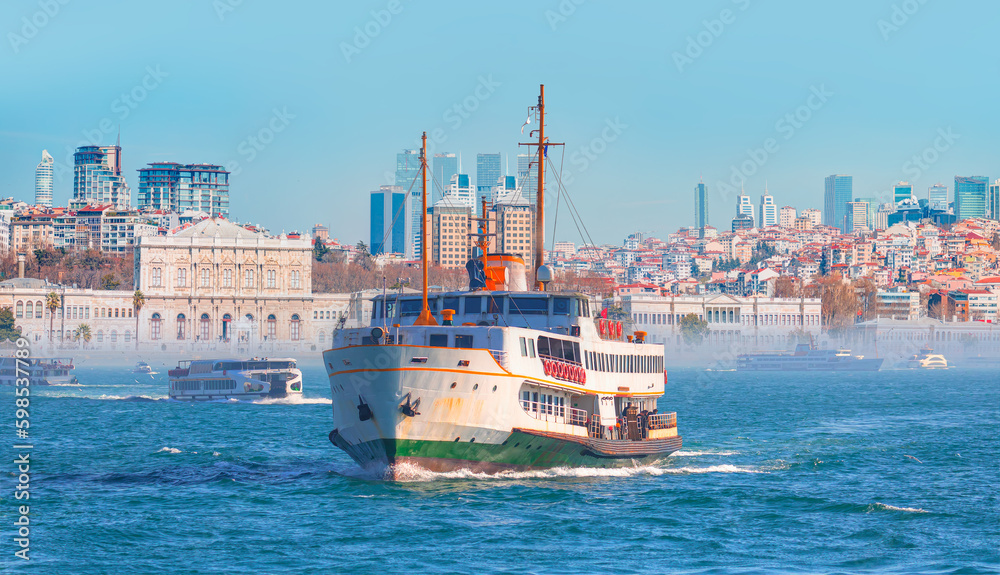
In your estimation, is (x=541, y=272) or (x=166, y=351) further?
(x=166, y=351)

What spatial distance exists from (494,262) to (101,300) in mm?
134331

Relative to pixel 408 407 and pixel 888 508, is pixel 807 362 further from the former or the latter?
pixel 408 407

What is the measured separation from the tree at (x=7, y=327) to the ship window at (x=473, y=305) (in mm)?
113222

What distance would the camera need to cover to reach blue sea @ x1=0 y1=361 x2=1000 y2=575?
28.4 meters

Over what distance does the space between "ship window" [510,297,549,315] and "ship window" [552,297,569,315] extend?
21cm

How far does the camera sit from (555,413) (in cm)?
3800

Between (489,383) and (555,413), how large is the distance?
3.80 meters

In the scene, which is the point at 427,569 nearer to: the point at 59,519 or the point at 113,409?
the point at 59,519

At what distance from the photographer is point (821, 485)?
40.5 meters

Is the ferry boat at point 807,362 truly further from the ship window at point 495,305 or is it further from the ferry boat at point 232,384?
the ship window at point 495,305

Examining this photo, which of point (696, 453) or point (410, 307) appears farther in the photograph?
point (696, 453)

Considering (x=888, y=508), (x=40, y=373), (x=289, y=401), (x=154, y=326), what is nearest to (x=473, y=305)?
(x=888, y=508)

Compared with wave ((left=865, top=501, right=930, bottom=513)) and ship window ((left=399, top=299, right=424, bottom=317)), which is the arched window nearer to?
ship window ((left=399, top=299, right=424, bottom=317))

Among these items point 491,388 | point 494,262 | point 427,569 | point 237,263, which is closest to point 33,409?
point 494,262
